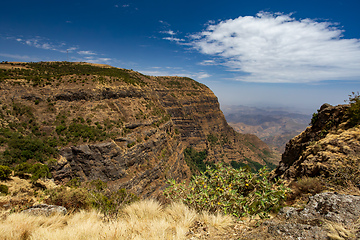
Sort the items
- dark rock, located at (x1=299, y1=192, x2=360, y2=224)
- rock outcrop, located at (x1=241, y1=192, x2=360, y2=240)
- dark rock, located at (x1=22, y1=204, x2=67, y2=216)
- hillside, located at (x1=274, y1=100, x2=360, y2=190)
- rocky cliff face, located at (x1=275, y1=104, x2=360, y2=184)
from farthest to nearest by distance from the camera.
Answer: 1. rocky cliff face, located at (x1=275, y1=104, x2=360, y2=184)
2. dark rock, located at (x1=22, y1=204, x2=67, y2=216)
3. hillside, located at (x1=274, y1=100, x2=360, y2=190)
4. dark rock, located at (x1=299, y1=192, x2=360, y2=224)
5. rock outcrop, located at (x1=241, y1=192, x2=360, y2=240)

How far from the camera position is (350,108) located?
1088 centimetres

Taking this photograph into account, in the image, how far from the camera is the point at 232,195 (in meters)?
5.36

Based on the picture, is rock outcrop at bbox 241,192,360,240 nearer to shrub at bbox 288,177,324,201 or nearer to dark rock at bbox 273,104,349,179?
shrub at bbox 288,177,324,201

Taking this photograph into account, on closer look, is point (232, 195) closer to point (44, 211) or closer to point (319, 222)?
point (319, 222)

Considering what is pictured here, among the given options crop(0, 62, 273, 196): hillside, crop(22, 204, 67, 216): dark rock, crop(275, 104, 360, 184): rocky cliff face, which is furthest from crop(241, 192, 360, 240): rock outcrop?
crop(0, 62, 273, 196): hillside

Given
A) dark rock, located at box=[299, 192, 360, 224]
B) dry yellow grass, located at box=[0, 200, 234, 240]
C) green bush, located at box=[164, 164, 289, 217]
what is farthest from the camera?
green bush, located at box=[164, 164, 289, 217]

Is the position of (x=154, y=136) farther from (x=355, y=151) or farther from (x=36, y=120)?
(x=355, y=151)

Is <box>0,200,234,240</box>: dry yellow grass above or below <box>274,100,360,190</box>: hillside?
below

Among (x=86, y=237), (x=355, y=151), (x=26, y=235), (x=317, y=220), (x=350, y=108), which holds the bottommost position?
(x=26, y=235)

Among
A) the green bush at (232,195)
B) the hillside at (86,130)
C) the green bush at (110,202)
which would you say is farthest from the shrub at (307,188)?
the hillside at (86,130)

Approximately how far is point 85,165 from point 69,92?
58.2ft

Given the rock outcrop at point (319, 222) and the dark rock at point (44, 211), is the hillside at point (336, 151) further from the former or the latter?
the dark rock at point (44, 211)

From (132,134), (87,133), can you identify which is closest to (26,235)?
(87,133)

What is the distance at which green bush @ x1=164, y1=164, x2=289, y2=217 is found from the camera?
524 centimetres
